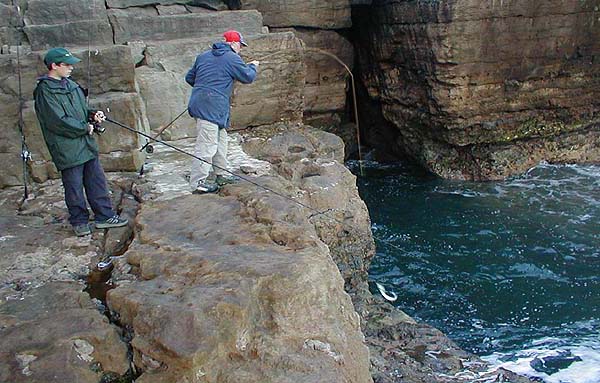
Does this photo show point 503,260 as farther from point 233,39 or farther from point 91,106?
point 91,106

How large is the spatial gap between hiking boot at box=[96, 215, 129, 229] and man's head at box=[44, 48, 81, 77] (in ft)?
4.01

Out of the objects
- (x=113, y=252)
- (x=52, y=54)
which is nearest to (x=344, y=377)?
(x=113, y=252)

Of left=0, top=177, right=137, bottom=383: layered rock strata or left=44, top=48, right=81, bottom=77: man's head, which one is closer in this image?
left=0, top=177, right=137, bottom=383: layered rock strata

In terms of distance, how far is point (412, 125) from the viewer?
1298 centimetres

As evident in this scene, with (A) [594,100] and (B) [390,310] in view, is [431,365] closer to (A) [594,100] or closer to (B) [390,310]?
(B) [390,310]

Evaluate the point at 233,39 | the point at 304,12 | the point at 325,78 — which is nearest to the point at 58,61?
the point at 233,39

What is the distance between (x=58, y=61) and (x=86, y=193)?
1091mm

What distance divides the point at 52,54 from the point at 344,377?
3122mm

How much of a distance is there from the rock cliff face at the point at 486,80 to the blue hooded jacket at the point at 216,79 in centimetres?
645

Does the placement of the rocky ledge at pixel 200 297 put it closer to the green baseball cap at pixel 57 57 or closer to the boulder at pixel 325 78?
the green baseball cap at pixel 57 57

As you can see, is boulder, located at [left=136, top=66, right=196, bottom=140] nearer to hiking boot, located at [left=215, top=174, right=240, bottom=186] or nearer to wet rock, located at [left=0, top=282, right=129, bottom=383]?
hiking boot, located at [left=215, top=174, right=240, bottom=186]

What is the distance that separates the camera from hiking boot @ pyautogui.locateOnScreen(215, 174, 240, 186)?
5.81m

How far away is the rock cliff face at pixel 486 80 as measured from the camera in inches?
441

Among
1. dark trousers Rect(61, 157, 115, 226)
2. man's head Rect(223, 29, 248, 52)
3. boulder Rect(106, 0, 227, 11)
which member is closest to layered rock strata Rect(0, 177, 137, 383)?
dark trousers Rect(61, 157, 115, 226)
